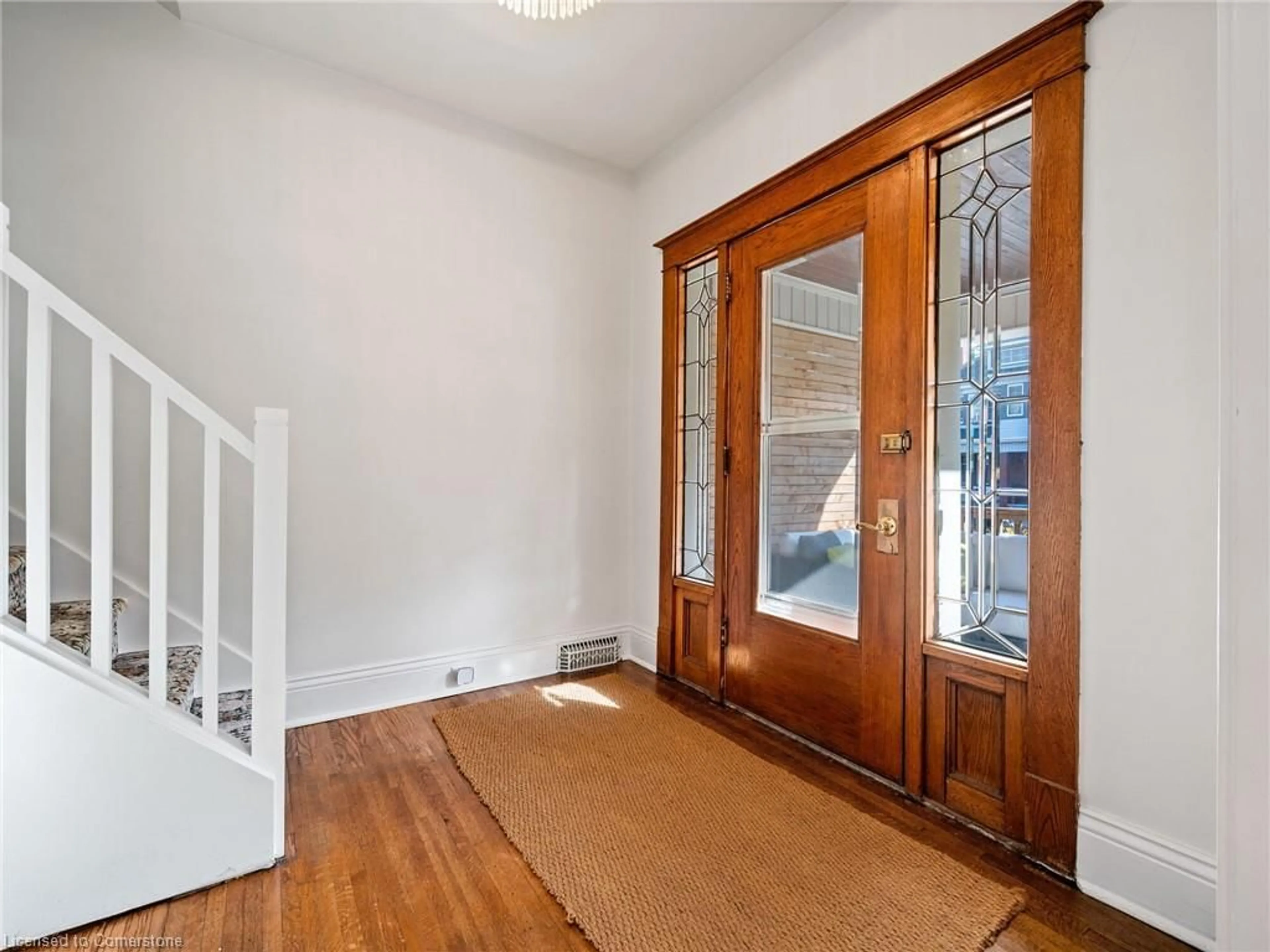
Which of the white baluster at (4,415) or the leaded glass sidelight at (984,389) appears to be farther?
the leaded glass sidelight at (984,389)

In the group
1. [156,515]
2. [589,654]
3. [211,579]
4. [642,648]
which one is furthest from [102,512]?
[642,648]

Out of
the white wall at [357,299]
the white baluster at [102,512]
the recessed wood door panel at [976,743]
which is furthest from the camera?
the white wall at [357,299]

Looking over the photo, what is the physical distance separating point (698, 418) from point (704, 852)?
194 cm

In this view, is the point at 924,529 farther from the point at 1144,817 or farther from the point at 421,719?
the point at 421,719

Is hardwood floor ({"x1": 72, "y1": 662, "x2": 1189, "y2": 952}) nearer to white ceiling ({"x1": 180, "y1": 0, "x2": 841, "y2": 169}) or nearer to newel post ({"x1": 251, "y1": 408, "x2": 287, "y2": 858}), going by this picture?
newel post ({"x1": 251, "y1": 408, "x2": 287, "y2": 858})

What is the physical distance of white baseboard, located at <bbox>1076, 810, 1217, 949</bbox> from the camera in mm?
1393

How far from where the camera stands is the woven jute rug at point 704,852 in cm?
143

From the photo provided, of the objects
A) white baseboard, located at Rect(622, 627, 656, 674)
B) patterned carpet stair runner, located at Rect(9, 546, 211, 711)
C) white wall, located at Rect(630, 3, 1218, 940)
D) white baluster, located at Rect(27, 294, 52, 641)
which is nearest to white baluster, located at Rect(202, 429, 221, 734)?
patterned carpet stair runner, located at Rect(9, 546, 211, 711)

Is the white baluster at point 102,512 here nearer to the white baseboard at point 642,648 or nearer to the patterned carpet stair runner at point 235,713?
the patterned carpet stair runner at point 235,713

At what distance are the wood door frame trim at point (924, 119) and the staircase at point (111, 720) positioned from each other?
6.85ft

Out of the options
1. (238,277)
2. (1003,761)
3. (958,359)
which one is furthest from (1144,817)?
(238,277)

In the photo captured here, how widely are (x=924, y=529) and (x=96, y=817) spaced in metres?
2.45

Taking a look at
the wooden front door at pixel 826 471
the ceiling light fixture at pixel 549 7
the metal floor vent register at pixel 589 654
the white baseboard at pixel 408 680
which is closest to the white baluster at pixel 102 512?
the white baseboard at pixel 408 680

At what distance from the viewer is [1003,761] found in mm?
1775
